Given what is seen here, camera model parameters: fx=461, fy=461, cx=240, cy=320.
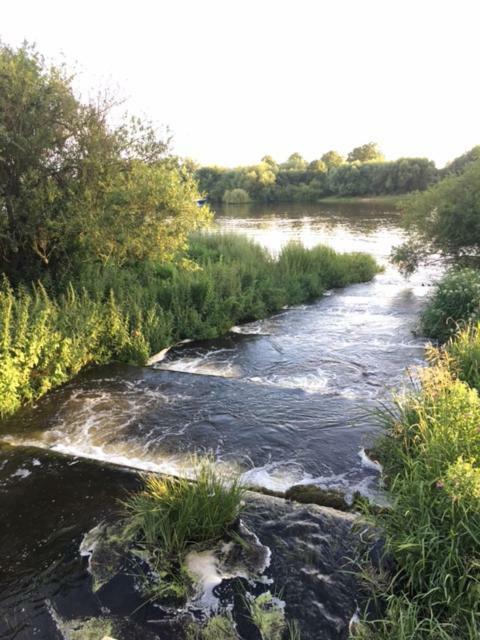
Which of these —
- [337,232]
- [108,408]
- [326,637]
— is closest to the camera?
[326,637]

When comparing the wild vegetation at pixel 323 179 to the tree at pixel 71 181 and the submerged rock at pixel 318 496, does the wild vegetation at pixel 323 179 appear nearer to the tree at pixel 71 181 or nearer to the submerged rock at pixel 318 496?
the tree at pixel 71 181

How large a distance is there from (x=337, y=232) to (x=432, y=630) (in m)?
33.3

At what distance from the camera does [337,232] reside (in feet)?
114

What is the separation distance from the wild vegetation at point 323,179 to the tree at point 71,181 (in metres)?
49.0

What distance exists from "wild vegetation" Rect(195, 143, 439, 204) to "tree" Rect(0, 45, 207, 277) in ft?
161

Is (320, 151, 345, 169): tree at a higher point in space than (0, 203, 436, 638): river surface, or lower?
higher

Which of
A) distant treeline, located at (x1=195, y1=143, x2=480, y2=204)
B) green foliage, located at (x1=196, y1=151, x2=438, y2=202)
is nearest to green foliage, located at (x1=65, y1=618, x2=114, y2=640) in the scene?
green foliage, located at (x1=196, y1=151, x2=438, y2=202)

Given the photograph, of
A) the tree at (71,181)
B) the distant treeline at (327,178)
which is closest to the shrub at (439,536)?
the tree at (71,181)

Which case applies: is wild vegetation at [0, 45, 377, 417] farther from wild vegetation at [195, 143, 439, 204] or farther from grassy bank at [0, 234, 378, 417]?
wild vegetation at [195, 143, 439, 204]

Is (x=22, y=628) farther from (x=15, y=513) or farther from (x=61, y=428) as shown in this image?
(x=61, y=428)

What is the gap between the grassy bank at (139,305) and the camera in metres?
7.75

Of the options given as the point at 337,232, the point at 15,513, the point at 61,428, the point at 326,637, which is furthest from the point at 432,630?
the point at 337,232

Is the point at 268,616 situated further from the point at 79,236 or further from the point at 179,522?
the point at 79,236

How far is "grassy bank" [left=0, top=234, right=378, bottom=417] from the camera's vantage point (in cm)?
775
